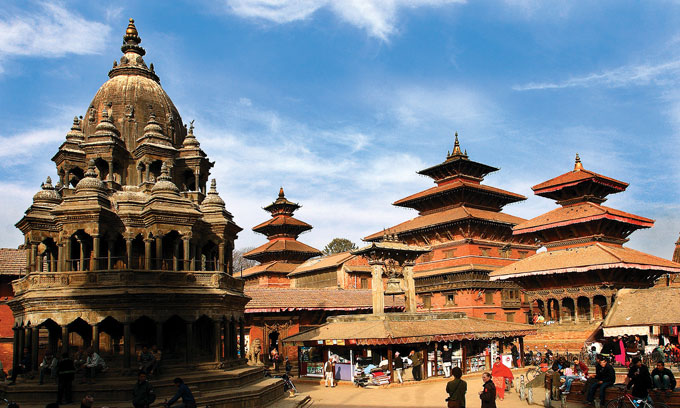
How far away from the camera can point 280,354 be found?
37219mm

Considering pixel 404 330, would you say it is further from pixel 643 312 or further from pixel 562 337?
pixel 562 337

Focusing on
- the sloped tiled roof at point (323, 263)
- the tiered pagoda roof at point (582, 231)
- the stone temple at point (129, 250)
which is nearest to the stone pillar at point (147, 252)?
the stone temple at point (129, 250)

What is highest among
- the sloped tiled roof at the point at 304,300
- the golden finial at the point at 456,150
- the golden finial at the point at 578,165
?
the golden finial at the point at 456,150

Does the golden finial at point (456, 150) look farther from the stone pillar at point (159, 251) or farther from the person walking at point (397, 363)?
the stone pillar at point (159, 251)

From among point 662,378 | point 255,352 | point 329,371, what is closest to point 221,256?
point 329,371

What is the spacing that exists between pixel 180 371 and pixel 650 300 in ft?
76.5

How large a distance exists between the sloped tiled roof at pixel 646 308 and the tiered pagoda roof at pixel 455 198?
18160mm

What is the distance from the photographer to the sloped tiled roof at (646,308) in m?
28.0

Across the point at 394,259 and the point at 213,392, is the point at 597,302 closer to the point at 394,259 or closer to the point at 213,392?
the point at 394,259

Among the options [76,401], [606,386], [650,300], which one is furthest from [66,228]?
[650,300]

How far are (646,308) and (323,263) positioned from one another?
3117cm

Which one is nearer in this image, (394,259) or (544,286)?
(394,259)

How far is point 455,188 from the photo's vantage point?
170ft

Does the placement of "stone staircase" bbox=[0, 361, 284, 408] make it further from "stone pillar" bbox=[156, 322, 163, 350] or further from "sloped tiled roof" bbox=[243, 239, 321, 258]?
"sloped tiled roof" bbox=[243, 239, 321, 258]
